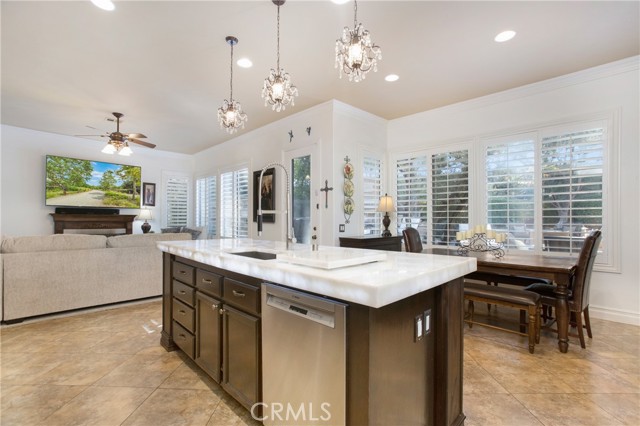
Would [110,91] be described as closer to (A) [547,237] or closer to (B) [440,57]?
(B) [440,57]

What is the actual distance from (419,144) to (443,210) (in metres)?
1.15

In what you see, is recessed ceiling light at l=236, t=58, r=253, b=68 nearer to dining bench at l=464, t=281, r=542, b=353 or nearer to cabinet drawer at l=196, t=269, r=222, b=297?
cabinet drawer at l=196, t=269, r=222, b=297

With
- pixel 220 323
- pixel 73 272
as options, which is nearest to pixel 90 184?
pixel 73 272

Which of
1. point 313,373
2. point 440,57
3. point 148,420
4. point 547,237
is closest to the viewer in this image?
point 313,373

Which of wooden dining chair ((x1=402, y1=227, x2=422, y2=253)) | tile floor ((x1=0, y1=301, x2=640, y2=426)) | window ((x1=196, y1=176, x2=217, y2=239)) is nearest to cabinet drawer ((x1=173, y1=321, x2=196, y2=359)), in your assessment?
tile floor ((x1=0, y1=301, x2=640, y2=426))

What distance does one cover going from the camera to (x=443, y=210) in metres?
4.71

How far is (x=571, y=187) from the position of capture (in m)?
3.64

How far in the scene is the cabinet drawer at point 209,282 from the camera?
200cm

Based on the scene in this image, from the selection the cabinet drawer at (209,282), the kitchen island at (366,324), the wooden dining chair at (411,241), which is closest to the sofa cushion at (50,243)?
the kitchen island at (366,324)

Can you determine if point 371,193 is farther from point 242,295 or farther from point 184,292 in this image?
point 242,295

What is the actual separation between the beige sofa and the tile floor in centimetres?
39

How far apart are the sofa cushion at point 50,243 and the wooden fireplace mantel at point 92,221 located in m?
3.28

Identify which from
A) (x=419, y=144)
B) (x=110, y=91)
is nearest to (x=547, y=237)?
(x=419, y=144)

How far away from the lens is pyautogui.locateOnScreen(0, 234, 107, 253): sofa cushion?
3.37 meters
